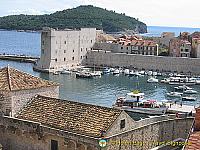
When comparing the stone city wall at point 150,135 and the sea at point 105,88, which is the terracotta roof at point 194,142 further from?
the sea at point 105,88

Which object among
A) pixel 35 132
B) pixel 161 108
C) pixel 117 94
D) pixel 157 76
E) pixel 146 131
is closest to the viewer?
pixel 35 132

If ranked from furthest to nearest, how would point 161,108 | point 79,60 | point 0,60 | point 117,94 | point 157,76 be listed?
point 0,60
point 79,60
point 157,76
point 117,94
point 161,108

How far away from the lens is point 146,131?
19375 millimetres

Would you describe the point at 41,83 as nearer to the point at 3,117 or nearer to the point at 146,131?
the point at 3,117

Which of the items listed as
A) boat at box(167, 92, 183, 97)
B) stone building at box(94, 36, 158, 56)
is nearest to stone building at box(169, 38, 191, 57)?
stone building at box(94, 36, 158, 56)

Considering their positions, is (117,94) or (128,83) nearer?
(117,94)

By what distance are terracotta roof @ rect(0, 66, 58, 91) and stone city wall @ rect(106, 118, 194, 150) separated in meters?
4.87

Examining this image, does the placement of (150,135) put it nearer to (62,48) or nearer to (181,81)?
(181,81)

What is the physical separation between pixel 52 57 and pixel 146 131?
5923cm

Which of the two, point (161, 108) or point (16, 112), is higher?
point (16, 112)

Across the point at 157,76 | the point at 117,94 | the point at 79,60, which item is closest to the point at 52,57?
the point at 79,60

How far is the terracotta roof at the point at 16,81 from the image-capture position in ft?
61.7

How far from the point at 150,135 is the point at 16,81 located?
656cm

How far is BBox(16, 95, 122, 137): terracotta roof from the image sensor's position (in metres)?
16.8
